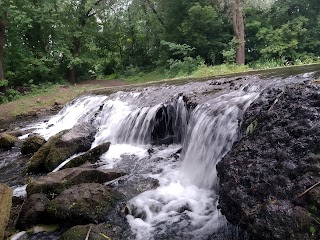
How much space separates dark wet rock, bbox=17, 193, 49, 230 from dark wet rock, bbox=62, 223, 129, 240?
67 centimetres

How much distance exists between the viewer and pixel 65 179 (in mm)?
5395

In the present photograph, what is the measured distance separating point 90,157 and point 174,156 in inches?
78.3

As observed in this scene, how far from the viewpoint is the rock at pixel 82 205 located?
4316 millimetres

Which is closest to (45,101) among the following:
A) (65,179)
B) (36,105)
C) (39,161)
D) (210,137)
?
(36,105)

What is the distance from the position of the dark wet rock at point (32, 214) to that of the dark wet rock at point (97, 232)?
0.67 meters

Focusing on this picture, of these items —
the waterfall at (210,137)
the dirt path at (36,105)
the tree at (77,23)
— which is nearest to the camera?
the waterfall at (210,137)

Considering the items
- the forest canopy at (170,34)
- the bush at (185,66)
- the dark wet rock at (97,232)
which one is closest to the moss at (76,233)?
the dark wet rock at (97,232)

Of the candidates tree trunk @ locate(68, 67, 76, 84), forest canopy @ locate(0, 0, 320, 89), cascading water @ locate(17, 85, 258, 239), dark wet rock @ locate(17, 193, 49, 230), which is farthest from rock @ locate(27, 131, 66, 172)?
tree trunk @ locate(68, 67, 76, 84)

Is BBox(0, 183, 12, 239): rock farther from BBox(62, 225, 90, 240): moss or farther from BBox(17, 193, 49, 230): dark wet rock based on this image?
BBox(62, 225, 90, 240): moss

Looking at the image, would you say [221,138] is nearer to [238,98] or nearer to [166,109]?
[238,98]

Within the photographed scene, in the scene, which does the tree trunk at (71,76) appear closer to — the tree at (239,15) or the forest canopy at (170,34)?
the forest canopy at (170,34)

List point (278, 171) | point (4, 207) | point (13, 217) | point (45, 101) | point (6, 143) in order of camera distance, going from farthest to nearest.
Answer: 1. point (45, 101)
2. point (6, 143)
3. point (13, 217)
4. point (4, 207)
5. point (278, 171)

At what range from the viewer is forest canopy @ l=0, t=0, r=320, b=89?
19719 mm

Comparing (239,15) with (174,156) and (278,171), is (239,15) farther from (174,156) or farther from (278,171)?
(278,171)
